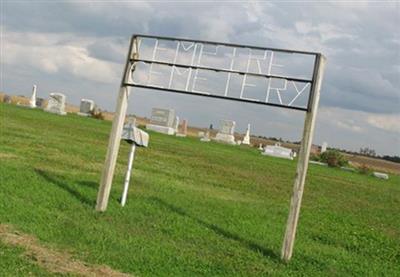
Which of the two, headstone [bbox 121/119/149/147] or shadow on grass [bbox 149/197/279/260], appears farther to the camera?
headstone [bbox 121/119/149/147]

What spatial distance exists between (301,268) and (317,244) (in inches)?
72.5

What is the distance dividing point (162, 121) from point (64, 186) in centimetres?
3126

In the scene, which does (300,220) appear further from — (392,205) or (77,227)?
(392,205)

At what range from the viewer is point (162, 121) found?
1613 inches

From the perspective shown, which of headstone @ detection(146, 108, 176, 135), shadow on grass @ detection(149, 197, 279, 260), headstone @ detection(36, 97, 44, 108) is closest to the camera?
shadow on grass @ detection(149, 197, 279, 260)

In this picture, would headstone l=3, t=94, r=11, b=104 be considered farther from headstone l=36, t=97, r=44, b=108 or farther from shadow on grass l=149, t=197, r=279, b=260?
shadow on grass l=149, t=197, r=279, b=260

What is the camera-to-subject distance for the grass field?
21.2 ft

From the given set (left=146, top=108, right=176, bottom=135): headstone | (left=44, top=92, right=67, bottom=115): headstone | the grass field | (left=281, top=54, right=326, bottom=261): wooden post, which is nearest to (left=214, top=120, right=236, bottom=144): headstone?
(left=146, top=108, right=176, bottom=135): headstone

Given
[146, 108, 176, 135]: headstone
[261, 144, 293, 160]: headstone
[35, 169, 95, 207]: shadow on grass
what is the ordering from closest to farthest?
[35, 169, 95, 207]: shadow on grass
[261, 144, 293, 160]: headstone
[146, 108, 176, 135]: headstone

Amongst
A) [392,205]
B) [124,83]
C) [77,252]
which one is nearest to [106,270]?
[77,252]

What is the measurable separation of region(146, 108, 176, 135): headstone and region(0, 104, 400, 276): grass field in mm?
24823

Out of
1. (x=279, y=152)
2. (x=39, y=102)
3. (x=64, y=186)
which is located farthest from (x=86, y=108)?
(x=64, y=186)

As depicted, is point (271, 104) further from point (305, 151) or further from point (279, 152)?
point (279, 152)

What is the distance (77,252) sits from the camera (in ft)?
→ 20.3
